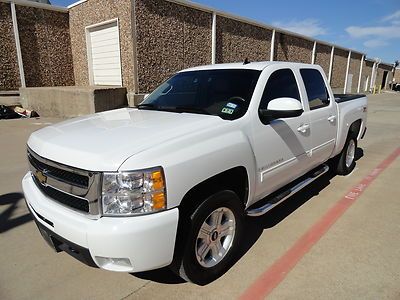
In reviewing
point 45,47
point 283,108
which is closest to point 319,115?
point 283,108

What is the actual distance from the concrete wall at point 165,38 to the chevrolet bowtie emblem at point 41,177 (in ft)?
32.8

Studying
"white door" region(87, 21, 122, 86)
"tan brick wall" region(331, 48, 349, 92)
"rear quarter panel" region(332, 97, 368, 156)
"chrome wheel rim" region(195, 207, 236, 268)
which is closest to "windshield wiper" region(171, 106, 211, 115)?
"chrome wheel rim" region(195, 207, 236, 268)

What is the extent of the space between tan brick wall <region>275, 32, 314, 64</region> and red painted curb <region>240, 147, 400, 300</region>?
655 inches

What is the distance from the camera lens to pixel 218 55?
15.4 meters

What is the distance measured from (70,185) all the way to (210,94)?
1803mm

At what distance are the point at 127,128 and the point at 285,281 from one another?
1.91 metres

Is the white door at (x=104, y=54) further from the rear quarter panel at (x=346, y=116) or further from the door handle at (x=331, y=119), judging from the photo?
the door handle at (x=331, y=119)

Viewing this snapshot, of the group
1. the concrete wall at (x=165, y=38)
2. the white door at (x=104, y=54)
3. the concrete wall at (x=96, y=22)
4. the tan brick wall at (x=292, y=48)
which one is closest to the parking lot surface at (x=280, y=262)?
the concrete wall at (x=96, y=22)

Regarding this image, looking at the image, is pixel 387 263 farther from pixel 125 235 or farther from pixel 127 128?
pixel 127 128

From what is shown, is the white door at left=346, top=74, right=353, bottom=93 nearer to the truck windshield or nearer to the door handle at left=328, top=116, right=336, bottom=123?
the door handle at left=328, top=116, right=336, bottom=123

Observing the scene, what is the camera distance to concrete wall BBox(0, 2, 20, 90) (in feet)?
42.2

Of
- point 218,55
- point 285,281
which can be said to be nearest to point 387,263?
point 285,281

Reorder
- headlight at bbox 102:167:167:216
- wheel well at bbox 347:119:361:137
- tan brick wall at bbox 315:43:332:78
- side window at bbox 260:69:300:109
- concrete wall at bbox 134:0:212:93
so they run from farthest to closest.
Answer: tan brick wall at bbox 315:43:332:78, concrete wall at bbox 134:0:212:93, wheel well at bbox 347:119:361:137, side window at bbox 260:69:300:109, headlight at bbox 102:167:167:216

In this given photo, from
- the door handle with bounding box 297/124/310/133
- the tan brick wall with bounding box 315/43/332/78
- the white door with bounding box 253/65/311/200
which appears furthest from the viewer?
the tan brick wall with bounding box 315/43/332/78
